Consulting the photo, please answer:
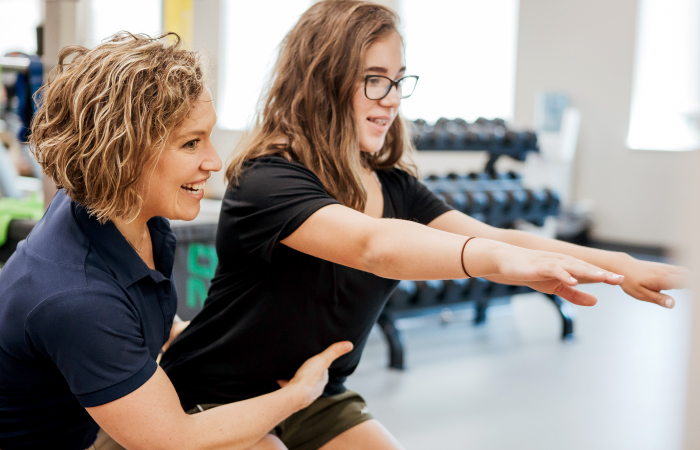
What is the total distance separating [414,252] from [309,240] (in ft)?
0.65

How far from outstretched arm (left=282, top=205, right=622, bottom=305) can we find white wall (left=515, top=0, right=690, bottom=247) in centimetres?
560

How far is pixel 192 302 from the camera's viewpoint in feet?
7.14

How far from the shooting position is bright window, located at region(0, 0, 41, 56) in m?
9.56

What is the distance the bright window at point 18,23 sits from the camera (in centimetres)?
956

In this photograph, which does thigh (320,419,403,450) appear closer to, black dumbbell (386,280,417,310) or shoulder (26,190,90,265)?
shoulder (26,190,90,265)

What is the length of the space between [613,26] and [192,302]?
18.4 feet

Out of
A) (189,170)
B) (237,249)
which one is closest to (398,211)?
(237,249)

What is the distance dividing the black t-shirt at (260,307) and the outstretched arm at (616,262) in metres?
0.25

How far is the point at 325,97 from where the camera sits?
4.55 feet

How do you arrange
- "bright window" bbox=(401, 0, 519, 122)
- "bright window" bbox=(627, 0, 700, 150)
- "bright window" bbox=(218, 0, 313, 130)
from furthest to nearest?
"bright window" bbox=(218, 0, 313, 130)
"bright window" bbox=(401, 0, 519, 122)
"bright window" bbox=(627, 0, 700, 150)

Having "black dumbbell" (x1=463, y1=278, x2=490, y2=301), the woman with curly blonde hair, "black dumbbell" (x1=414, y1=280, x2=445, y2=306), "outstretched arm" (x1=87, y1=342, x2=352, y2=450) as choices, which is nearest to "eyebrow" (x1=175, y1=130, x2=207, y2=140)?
the woman with curly blonde hair

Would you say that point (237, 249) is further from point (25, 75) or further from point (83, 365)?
point (25, 75)

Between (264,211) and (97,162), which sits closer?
(97,162)

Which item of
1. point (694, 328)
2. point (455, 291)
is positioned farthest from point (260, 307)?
point (455, 291)
